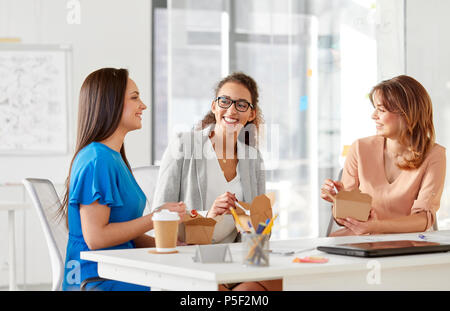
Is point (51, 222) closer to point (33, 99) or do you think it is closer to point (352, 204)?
point (352, 204)

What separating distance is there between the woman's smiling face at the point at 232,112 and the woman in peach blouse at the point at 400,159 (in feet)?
1.71

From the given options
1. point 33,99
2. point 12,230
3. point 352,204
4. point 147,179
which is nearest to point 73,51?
point 33,99

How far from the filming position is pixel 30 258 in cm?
424

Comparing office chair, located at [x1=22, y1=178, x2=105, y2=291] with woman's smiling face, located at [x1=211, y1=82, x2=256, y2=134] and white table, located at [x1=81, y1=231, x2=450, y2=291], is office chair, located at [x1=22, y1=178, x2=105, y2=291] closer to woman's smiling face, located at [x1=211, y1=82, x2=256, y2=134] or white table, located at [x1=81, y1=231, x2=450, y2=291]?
white table, located at [x1=81, y1=231, x2=450, y2=291]

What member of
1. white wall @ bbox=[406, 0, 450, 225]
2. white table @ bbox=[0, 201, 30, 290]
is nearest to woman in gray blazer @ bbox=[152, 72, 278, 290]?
white table @ bbox=[0, 201, 30, 290]

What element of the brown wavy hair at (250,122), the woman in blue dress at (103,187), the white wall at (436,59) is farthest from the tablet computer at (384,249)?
the white wall at (436,59)

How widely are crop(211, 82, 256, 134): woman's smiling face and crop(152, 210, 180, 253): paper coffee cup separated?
0.88 meters

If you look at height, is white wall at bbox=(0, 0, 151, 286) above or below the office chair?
above

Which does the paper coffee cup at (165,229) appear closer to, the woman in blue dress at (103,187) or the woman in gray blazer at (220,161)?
the woman in blue dress at (103,187)

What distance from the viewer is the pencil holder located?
1370 millimetres

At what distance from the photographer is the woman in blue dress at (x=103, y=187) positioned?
1787mm

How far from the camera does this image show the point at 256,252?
1374 millimetres

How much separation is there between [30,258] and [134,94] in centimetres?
263
